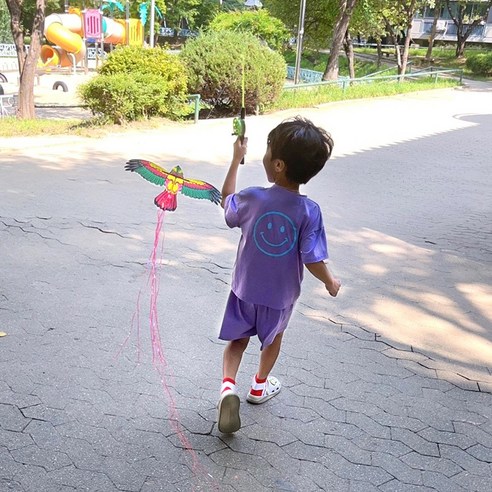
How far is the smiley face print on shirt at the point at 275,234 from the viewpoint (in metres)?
2.41

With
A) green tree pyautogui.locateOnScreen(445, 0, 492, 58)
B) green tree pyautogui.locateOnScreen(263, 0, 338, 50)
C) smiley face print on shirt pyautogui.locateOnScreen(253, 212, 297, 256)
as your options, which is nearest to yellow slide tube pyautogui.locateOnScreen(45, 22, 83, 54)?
green tree pyautogui.locateOnScreen(263, 0, 338, 50)

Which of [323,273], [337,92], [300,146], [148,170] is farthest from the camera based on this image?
[337,92]

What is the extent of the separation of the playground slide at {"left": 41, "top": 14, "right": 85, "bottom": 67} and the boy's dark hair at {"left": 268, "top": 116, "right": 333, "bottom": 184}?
104ft

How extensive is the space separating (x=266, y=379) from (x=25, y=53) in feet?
37.7

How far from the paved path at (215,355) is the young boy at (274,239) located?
35 cm

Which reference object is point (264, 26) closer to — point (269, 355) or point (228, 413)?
point (269, 355)

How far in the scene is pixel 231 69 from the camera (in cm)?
1359

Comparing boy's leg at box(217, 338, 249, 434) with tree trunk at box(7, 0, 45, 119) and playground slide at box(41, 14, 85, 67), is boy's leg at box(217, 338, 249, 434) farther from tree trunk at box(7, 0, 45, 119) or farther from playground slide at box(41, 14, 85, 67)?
playground slide at box(41, 14, 85, 67)

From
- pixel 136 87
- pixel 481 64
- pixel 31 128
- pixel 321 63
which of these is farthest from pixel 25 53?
pixel 321 63

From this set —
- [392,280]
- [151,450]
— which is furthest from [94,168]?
[151,450]

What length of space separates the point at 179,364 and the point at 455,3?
153ft

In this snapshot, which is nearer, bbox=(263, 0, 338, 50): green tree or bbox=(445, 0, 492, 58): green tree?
bbox=(263, 0, 338, 50): green tree

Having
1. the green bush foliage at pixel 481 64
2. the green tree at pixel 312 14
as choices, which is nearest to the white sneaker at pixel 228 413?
the green tree at pixel 312 14

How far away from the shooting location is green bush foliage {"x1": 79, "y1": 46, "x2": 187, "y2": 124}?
11.2 metres
